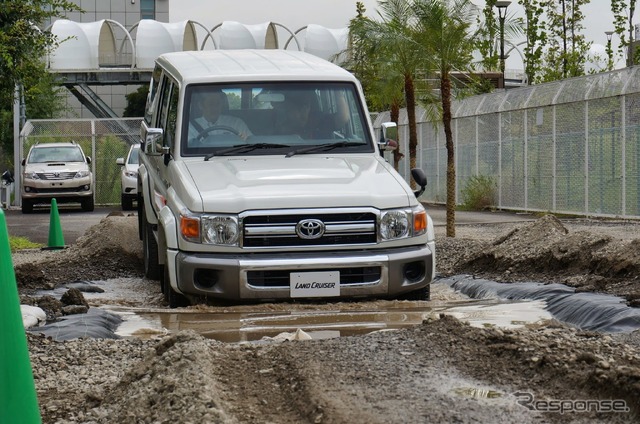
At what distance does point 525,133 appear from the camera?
3011 centimetres

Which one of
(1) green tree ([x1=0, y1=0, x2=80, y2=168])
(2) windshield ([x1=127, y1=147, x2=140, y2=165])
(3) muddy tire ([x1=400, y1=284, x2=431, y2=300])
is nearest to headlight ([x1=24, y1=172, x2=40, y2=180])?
(2) windshield ([x1=127, y1=147, x2=140, y2=165])

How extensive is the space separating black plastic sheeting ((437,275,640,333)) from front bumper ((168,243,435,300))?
124 cm

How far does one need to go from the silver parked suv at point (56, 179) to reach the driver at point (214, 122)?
2509 centimetres

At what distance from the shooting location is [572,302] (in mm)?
10406


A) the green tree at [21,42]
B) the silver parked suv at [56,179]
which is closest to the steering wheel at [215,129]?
the green tree at [21,42]

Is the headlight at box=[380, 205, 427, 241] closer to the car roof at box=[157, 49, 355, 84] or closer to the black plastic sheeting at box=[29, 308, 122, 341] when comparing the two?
the car roof at box=[157, 49, 355, 84]

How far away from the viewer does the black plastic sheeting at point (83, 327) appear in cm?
910

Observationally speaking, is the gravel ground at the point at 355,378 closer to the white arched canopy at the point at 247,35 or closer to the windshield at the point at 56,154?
the windshield at the point at 56,154

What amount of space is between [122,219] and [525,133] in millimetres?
13811

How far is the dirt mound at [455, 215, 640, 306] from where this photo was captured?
1173 cm

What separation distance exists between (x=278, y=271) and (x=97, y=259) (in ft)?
21.3

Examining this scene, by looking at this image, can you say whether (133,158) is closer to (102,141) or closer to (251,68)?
(102,141)

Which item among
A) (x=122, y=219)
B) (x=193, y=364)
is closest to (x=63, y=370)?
(x=193, y=364)

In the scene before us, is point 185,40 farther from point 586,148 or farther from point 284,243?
point 284,243
